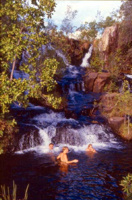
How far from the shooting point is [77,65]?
31.6 metres

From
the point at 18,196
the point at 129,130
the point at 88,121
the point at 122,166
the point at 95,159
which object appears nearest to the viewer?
the point at 18,196

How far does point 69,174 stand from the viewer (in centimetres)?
1005

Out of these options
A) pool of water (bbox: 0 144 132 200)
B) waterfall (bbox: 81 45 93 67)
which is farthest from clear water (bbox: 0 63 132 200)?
waterfall (bbox: 81 45 93 67)

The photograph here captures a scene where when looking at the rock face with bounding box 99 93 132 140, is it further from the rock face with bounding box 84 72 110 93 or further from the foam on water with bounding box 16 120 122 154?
the rock face with bounding box 84 72 110 93

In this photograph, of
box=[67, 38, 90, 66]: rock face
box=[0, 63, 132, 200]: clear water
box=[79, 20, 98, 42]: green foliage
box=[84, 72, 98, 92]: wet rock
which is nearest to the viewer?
box=[0, 63, 132, 200]: clear water

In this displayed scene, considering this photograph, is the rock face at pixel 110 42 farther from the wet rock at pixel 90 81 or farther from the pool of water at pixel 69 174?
the pool of water at pixel 69 174

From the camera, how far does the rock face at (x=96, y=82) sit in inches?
998

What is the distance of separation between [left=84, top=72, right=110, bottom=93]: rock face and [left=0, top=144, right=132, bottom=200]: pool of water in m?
12.9

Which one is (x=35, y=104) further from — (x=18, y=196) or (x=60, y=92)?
(x=18, y=196)

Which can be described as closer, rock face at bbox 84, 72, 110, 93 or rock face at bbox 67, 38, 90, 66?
rock face at bbox 84, 72, 110, 93

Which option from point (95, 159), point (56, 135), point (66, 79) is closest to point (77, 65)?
point (66, 79)

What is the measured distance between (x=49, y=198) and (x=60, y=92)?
16.0 meters

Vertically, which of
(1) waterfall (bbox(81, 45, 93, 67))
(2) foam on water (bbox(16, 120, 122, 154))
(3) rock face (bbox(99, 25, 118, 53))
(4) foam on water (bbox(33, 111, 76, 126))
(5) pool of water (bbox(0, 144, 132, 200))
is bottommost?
(5) pool of water (bbox(0, 144, 132, 200))

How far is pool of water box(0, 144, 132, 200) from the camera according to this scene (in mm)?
8258
